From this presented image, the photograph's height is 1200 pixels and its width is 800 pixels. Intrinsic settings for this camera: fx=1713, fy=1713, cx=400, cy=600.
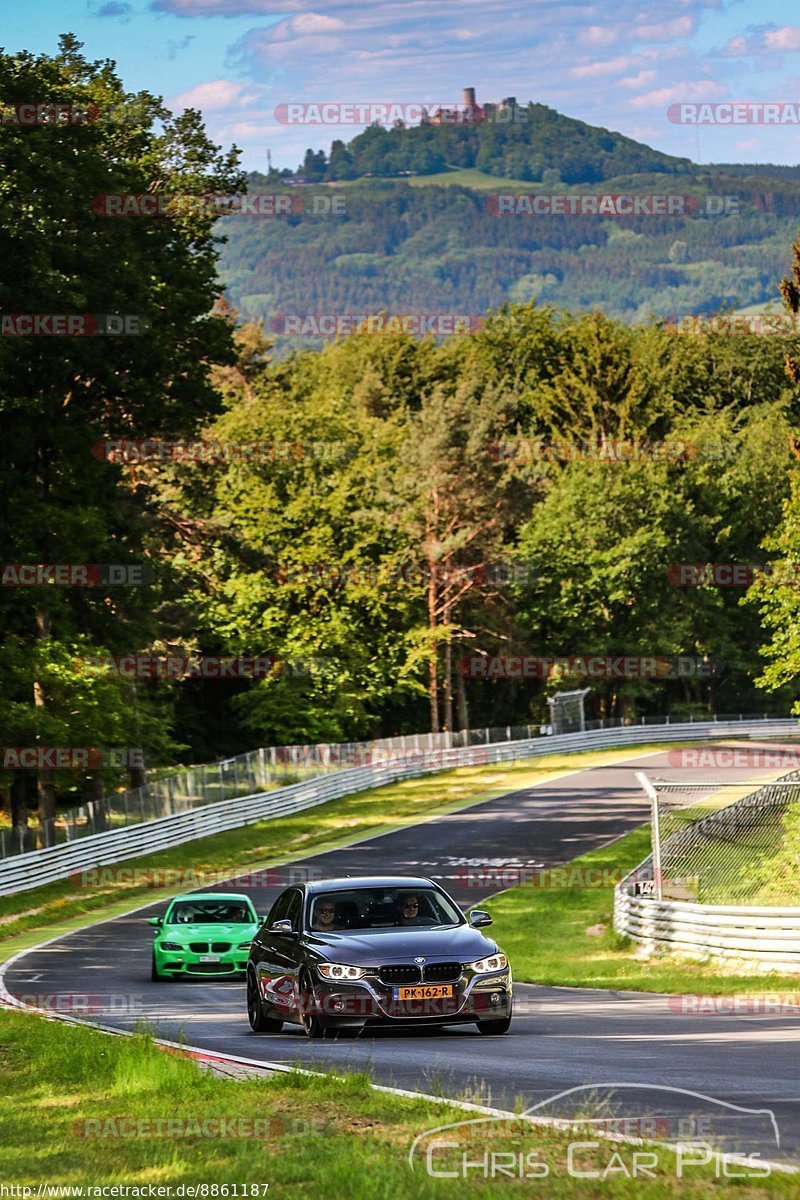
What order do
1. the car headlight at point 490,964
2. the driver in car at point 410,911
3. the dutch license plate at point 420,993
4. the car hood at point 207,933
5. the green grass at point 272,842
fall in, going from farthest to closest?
1. the green grass at point 272,842
2. the car hood at point 207,933
3. the driver in car at point 410,911
4. the car headlight at point 490,964
5. the dutch license plate at point 420,993

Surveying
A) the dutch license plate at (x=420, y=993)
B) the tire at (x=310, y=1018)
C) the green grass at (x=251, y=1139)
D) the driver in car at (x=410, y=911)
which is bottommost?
the tire at (x=310, y=1018)

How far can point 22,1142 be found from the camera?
9625mm

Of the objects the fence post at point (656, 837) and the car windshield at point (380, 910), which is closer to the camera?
the car windshield at point (380, 910)

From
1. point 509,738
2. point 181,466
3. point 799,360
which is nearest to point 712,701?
point 509,738

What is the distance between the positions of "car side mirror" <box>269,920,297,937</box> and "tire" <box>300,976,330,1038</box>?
68 cm

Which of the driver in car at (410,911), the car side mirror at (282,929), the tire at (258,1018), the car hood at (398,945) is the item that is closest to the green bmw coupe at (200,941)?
the tire at (258,1018)

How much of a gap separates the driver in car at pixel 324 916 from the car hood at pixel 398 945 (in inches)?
6.9

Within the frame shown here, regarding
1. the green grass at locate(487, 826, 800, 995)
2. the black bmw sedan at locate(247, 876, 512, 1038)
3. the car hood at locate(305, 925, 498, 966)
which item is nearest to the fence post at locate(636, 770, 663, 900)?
the green grass at locate(487, 826, 800, 995)

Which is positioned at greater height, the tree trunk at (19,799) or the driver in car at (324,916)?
the driver in car at (324,916)

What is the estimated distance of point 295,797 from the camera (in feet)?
186

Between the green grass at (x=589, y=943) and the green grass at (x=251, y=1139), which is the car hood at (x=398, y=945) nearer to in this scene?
the green grass at (x=251, y=1139)

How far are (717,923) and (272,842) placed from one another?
91.7 ft

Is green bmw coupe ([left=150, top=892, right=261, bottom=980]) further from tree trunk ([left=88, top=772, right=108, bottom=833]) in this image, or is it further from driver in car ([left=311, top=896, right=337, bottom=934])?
tree trunk ([left=88, top=772, right=108, bottom=833])

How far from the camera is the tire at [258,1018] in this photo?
16266 millimetres
